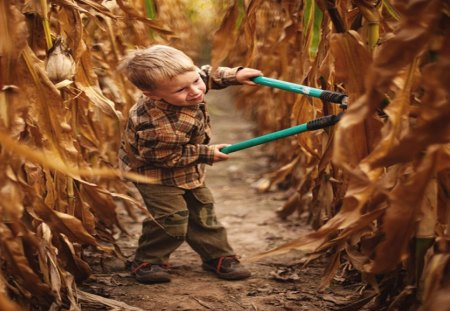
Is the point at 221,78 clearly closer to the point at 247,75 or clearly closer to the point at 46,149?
the point at 247,75

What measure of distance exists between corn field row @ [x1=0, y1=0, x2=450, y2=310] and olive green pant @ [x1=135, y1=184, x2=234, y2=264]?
17 centimetres

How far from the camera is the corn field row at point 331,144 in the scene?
102 cm

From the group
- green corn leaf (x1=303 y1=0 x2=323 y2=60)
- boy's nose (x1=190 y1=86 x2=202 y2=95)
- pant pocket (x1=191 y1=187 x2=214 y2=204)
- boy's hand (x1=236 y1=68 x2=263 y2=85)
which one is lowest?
pant pocket (x1=191 y1=187 x2=214 y2=204)

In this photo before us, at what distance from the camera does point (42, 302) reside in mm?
1392

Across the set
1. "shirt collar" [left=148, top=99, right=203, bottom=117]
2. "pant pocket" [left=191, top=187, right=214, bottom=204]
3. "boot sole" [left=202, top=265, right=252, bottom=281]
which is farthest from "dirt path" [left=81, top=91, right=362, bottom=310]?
"shirt collar" [left=148, top=99, right=203, bottom=117]

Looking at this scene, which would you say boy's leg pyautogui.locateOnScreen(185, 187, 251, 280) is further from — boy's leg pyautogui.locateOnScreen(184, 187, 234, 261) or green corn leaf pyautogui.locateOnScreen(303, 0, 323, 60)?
green corn leaf pyautogui.locateOnScreen(303, 0, 323, 60)

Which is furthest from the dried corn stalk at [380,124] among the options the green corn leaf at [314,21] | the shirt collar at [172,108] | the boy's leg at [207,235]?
the boy's leg at [207,235]

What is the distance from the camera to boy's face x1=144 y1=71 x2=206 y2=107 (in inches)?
71.3

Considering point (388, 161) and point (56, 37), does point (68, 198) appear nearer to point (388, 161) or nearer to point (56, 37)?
point (56, 37)

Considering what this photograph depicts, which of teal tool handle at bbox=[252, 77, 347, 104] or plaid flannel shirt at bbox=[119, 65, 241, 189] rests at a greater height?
teal tool handle at bbox=[252, 77, 347, 104]

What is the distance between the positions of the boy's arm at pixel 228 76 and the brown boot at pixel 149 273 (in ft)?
2.07

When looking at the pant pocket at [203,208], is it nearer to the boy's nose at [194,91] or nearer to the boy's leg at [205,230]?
the boy's leg at [205,230]

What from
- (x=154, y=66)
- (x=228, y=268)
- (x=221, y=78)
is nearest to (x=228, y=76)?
(x=221, y=78)

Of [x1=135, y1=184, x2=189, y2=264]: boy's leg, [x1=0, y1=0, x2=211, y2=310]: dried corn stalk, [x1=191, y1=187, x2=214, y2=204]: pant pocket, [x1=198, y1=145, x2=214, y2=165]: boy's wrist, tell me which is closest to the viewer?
[x1=0, y1=0, x2=211, y2=310]: dried corn stalk
